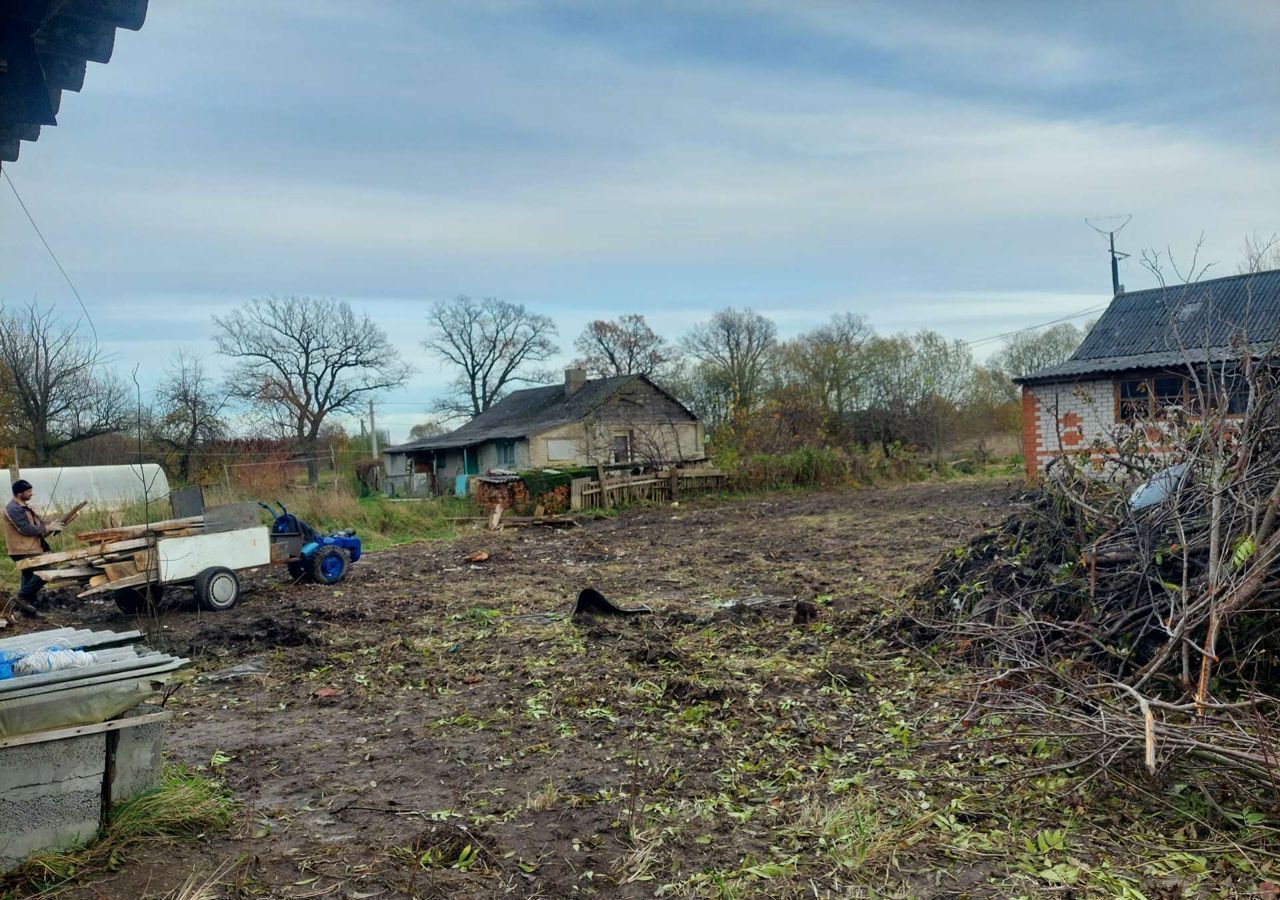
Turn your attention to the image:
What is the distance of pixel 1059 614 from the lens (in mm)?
6449

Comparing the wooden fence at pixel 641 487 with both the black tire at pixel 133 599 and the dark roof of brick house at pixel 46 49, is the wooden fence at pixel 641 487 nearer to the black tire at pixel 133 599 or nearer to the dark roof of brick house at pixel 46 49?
the black tire at pixel 133 599

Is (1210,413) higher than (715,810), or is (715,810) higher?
(1210,413)

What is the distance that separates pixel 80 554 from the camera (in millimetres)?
9836

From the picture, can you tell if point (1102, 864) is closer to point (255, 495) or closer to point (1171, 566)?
point (1171, 566)

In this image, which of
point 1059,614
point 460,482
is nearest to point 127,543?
point 1059,614

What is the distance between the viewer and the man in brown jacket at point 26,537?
34.1 ft

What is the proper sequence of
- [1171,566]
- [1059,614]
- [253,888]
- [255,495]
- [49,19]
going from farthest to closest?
1. [255,495]
2. [1059,614]
3. [1171,566]
4. [253,888]
5. [49,19]

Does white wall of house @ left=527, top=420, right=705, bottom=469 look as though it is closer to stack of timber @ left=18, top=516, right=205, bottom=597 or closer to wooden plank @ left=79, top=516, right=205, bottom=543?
wooden plank @ left=79, top=516, right=205, bottom=543

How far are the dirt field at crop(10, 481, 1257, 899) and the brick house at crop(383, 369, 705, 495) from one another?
23.5 meters

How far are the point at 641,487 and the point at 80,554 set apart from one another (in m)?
16.3

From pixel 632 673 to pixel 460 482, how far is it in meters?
28.4

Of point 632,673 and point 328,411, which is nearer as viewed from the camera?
point 632,673

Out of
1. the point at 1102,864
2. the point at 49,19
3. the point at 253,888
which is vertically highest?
the point at 49,19

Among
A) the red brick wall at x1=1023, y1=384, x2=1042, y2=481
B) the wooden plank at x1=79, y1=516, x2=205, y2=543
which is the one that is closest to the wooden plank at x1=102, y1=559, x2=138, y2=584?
the wooden plank at x1=79, y1=516, x2=205, y2=543
